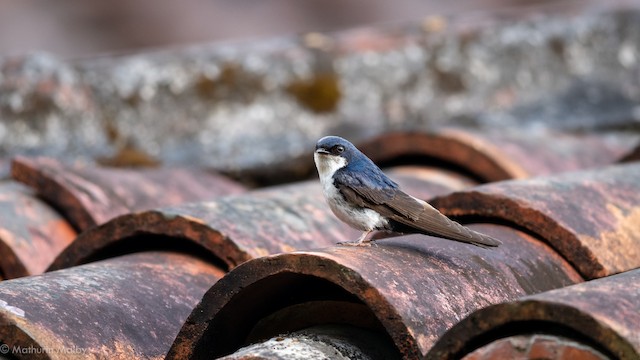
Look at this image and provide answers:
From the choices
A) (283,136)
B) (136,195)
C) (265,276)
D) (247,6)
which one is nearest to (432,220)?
(265,276)

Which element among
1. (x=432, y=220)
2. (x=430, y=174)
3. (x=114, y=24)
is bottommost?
(x=432, y=220)

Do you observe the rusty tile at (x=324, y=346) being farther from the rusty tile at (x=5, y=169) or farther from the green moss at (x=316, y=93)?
the green moss at (x=316, y=93)

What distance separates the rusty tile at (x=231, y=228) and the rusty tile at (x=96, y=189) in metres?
0.66

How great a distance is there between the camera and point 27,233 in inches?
165

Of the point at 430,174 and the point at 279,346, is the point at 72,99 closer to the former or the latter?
the point at 430,174

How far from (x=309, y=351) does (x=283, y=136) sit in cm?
357

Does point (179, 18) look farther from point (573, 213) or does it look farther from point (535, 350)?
point (535, 350)

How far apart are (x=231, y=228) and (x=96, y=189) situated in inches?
46.4

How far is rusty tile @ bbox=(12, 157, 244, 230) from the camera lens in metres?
4.43

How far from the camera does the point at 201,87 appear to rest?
6.23m

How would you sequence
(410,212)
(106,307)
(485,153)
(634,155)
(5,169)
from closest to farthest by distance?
(106,307) → (410,212) → (634,155) → (485,153) → (5,169)

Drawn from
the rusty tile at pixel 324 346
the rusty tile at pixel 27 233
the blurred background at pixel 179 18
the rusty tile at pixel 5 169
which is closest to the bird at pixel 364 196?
the rusty tile at pixel 324 346

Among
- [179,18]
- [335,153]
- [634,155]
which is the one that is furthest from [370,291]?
[179,18]

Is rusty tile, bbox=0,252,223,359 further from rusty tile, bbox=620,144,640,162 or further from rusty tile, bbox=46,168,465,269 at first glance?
rusty tile, bbox=620,144,640,162
